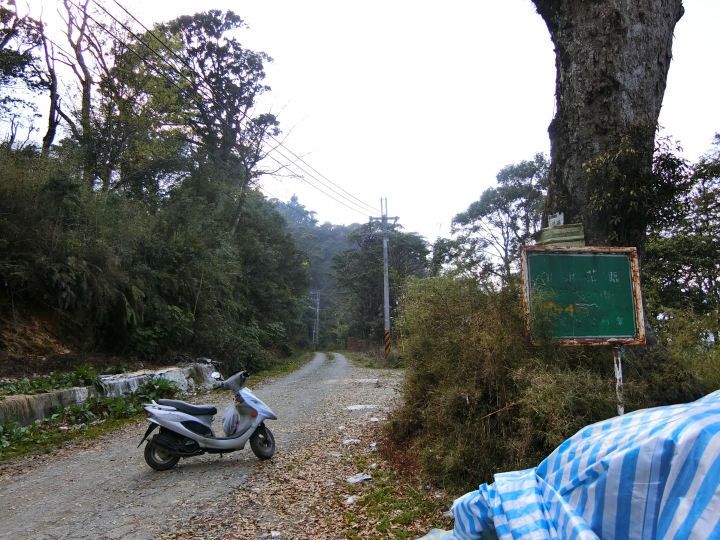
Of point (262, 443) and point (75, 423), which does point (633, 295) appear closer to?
point (262, 443)

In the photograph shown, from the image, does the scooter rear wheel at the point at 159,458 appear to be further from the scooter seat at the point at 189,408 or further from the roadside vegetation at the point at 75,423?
the roadside vegetation at the point at 75,423

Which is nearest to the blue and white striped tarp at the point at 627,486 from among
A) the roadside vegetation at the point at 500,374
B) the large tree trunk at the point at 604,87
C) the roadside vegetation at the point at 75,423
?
the roadside vegetation at the point at 500,374

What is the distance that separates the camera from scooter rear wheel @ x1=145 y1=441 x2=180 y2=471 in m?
5.48

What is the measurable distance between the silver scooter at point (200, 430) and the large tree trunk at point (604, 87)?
13.7ft

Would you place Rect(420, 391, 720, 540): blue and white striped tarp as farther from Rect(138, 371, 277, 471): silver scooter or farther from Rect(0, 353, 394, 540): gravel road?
Rect(138, 371, 277, 471): silver scooter

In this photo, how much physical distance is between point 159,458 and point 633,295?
16.2 ft

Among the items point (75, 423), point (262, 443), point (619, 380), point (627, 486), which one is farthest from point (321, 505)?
point (75, 423)

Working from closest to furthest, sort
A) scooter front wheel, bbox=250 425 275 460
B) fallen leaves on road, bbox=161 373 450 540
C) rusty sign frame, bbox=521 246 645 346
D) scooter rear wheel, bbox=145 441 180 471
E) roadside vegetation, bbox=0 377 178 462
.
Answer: fallen leaves on road, bbox=161 373 450 540 → rusty sign frame, bbox=521 246 645 346 → scooter rear wheel, bbox=145 441 180 471 → scooter front wheel, bbox=250 425 275 460 → roadside vegetation, bbox=0 377 178 462

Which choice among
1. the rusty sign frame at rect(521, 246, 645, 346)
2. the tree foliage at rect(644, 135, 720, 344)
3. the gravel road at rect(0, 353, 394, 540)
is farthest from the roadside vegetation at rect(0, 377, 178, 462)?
the tree foliage at rect(644, 135, 720, 344)

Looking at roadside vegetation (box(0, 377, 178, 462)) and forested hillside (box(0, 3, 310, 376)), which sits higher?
forested hillside (box(0, 3, 310, 376))

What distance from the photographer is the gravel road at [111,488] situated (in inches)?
156

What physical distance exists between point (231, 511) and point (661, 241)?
14383mm

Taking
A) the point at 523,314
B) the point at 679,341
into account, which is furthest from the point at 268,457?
the point at 679,341

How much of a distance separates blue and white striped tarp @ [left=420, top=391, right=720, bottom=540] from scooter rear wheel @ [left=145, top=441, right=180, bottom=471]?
13.7 feet
